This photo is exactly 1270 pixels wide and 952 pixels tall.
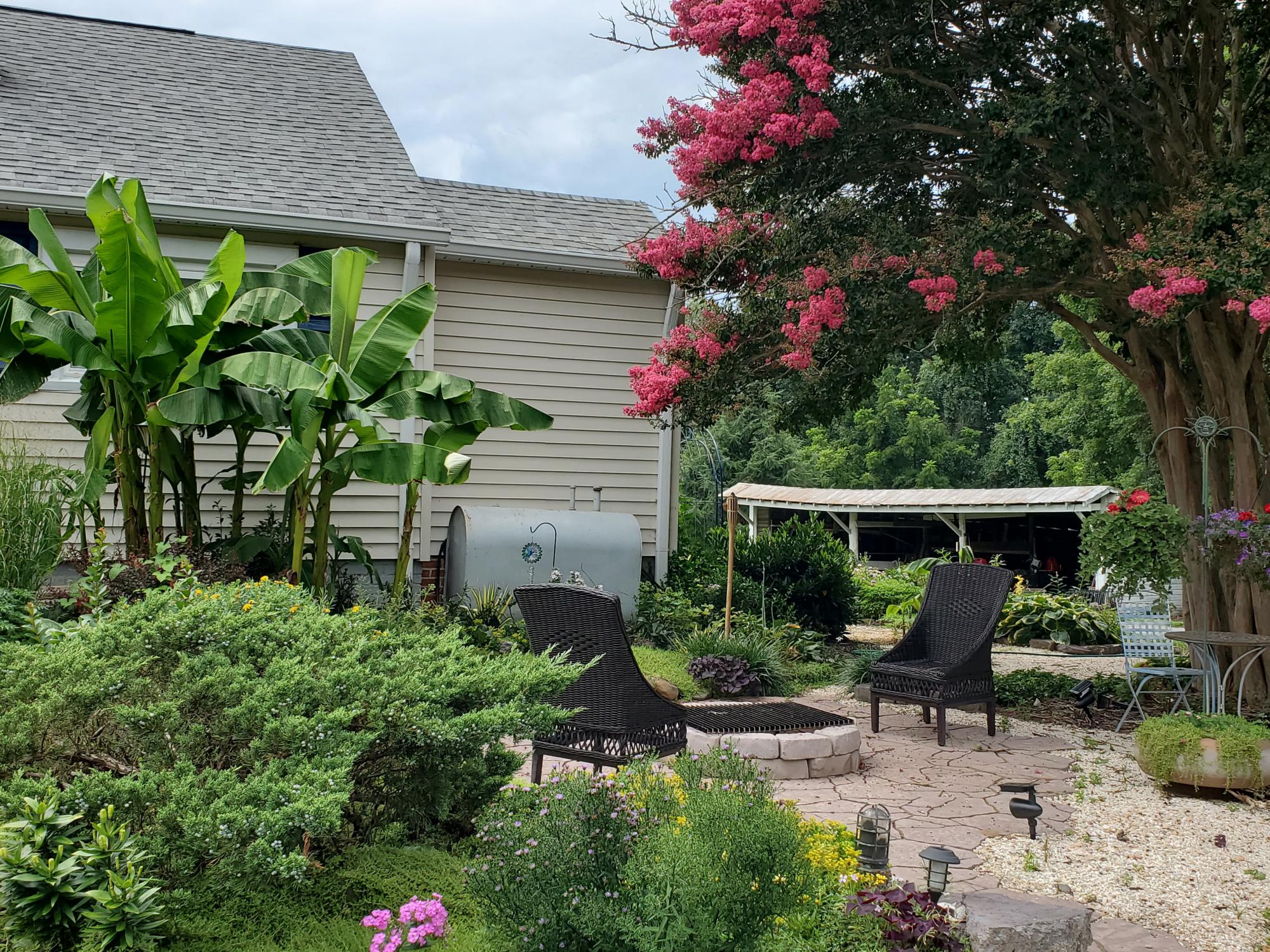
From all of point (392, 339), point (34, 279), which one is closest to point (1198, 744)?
point (392, 339)

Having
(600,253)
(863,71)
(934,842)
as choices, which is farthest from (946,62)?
(934,842)

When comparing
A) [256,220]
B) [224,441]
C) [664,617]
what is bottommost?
[664,617]

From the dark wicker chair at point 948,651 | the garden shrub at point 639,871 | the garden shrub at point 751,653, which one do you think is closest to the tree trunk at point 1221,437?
the dark wicker chair at point 948,651

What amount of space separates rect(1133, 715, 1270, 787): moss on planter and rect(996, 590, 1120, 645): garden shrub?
849 centimetres

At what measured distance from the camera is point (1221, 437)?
356 inches

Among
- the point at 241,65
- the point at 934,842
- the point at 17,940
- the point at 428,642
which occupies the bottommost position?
the point at 934,842

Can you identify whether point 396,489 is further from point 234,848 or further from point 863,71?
point 234,848

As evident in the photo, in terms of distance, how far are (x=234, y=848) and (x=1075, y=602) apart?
1512 centimetres

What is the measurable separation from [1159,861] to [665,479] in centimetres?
763

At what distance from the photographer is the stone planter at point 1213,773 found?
602 centimetres

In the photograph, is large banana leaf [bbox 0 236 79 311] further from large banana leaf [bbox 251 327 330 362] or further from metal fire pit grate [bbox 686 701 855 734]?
metal fire pit grate [bbox 686 701 855 734]

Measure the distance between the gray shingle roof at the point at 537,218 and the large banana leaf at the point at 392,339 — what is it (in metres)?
2.58

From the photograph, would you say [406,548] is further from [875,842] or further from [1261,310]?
[1261,310]

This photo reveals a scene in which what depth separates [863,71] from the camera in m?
8.52
